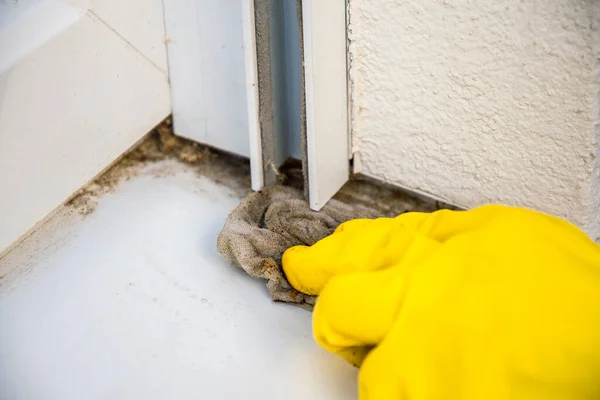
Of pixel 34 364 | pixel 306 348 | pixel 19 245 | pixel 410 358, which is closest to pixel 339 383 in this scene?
pixel 306 348

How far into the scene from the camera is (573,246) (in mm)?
931

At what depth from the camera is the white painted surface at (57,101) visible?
4.06 feet

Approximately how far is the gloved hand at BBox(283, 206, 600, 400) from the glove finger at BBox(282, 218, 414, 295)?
0.02 m

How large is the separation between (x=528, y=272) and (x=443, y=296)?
112 millimetres

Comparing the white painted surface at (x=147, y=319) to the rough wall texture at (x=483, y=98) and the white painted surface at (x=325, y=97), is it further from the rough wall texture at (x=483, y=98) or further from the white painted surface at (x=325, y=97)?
the rough wall texture at (x=483, y=98)

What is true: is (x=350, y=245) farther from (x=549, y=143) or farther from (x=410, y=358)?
(x=549, y=143)

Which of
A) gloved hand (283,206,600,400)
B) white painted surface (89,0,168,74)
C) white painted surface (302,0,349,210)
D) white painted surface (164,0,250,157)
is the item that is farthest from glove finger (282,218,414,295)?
white painted surface (89,0,168,74)

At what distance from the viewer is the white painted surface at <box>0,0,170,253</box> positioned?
124 centimetres

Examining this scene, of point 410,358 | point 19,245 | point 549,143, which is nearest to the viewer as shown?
point 410,358

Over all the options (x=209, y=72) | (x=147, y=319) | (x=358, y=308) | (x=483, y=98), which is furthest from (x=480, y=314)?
(x=209, y=72)

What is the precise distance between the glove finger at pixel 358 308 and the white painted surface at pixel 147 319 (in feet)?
0.38

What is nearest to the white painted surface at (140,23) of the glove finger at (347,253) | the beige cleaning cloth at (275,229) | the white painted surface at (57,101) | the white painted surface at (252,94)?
the white painted surface at (57,101)

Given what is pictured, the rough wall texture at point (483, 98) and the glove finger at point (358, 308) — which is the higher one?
the rough wall texture at point (483, 98)

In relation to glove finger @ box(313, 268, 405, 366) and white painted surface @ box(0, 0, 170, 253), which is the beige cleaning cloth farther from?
white painted surface @ box(0, 0, 170, 253)
